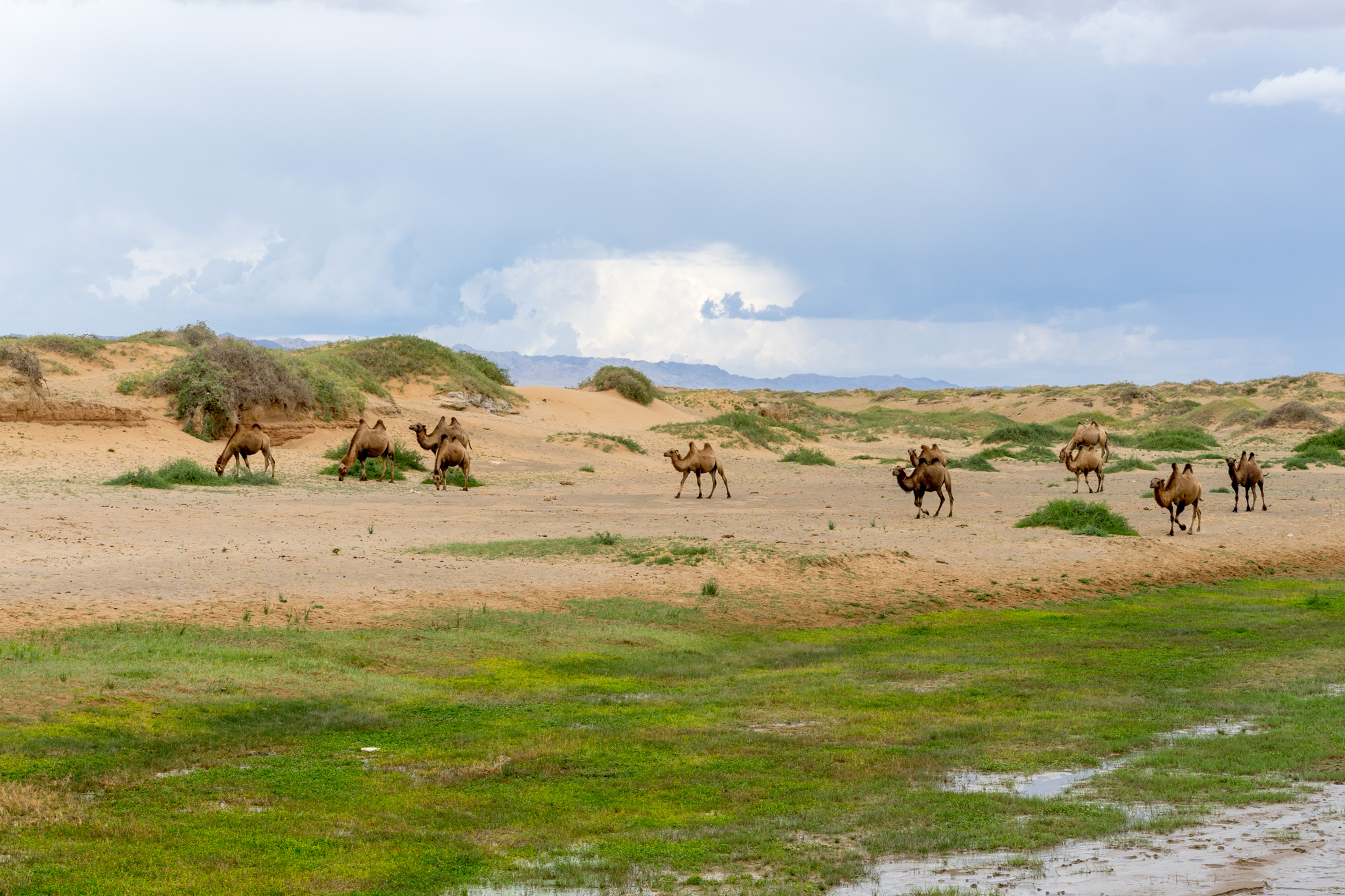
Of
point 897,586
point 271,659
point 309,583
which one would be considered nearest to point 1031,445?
point 897,586

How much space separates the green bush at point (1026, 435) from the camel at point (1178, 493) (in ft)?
105

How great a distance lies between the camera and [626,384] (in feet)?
→ 225

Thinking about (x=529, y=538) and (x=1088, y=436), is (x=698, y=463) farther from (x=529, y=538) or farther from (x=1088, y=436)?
(x=1088, y=436)

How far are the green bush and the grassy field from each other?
143 feet

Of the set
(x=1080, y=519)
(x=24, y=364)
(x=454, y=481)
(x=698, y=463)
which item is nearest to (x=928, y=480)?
(x=1080, y=519)

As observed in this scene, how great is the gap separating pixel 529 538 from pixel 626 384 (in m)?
46.9

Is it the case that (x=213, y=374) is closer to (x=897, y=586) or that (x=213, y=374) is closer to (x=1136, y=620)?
(x=897, y=586)

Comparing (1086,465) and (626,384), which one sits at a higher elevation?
(626,384)

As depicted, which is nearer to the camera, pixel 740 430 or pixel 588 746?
pixel 588 746

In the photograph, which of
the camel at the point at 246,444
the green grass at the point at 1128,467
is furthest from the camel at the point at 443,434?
the green grass at the point at 1128,467

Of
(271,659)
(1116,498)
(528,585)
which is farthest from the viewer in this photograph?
(1116,498)

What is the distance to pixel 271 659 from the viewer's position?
11477 millimetres

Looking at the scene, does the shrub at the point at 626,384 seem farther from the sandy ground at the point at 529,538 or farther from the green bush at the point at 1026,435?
the sandy ground at the point at 529,538

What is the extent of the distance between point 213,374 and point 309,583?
2313 cm
